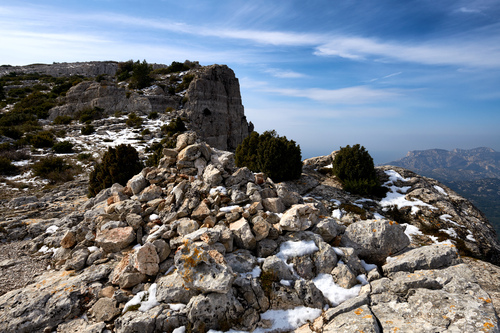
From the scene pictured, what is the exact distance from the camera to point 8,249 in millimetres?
9055

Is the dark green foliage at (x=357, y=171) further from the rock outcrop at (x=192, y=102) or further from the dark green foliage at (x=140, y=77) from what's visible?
the dark green foliage at (x=140, y=77)

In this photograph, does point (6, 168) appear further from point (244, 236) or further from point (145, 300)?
point (244, 236)

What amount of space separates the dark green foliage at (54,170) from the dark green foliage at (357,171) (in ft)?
75.8

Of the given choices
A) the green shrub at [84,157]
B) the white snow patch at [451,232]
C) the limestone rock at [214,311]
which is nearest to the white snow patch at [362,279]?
the limestone rock at [214,311]

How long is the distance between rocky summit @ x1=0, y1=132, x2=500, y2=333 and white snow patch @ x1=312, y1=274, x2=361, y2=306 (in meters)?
0.03

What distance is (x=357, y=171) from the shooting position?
17.4 metres

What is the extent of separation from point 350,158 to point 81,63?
378 ft

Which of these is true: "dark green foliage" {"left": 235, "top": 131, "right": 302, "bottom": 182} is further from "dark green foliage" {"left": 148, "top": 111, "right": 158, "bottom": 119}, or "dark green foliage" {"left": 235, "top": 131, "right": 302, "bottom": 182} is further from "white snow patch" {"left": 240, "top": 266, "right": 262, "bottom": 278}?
"dark green foliage" {"left": 148, "top": 111, "right": 158, "bottom": 119}

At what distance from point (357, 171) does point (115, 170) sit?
17.2 m

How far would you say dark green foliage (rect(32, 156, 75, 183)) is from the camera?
19.9 m

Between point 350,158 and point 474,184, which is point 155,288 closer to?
point 350,158

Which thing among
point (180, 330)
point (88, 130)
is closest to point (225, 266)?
point (180, 330)

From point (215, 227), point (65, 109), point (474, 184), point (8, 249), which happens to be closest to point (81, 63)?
point (65, 109)

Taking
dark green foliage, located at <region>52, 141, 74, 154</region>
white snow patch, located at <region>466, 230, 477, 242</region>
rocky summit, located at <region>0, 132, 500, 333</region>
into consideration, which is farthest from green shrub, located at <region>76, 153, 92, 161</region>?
white snow patch, located at <region>466, 230, 477, 242</region>
